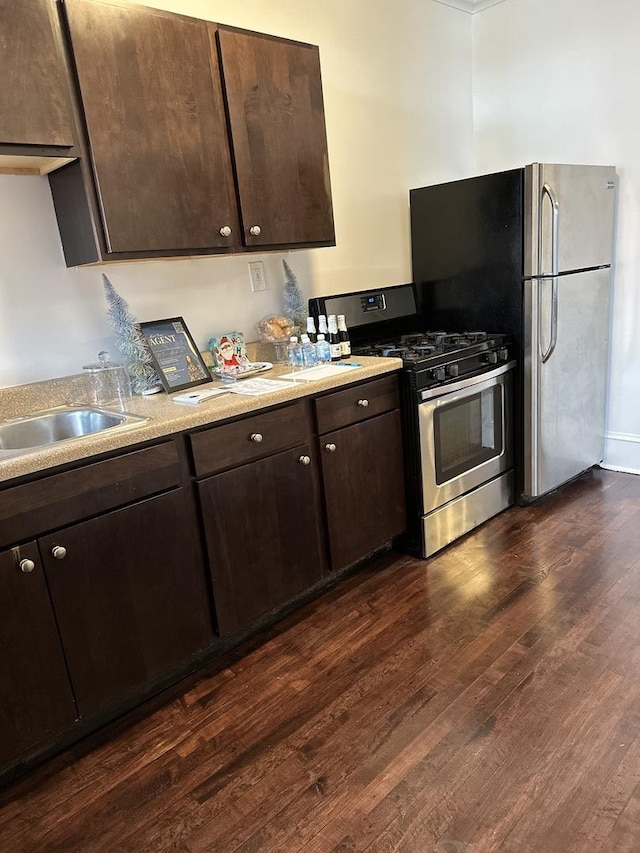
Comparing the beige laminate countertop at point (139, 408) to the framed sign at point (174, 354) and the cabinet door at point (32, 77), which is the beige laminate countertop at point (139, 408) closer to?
the framed sign at point (174, 354)

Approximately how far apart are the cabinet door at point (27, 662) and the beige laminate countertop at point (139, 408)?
23 cm

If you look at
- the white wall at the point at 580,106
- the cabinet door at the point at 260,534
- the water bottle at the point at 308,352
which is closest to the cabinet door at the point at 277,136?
the water bottle at the point at 308,352

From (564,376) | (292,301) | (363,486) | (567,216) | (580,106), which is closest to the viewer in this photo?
(363,486)

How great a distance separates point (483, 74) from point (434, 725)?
350 centimetres

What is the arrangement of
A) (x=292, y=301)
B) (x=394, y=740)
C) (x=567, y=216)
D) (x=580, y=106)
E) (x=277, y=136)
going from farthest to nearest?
(x=580, y=106) < (x=567, y=216) < (x=292, y=301) < (x=277, y=136) < (x=394, y=740)

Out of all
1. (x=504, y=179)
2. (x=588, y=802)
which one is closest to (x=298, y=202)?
(x=504, y=179)

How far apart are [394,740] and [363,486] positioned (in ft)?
3.24

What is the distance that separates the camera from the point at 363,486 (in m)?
2.49

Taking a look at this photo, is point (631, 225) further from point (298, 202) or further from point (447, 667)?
point (447, 667)

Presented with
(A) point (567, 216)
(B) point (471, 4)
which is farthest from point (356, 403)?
(B) point (471, 4)

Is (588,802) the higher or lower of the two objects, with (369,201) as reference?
lower

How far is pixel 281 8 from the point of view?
2662mm

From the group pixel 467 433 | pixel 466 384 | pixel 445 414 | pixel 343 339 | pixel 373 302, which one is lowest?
pixel 467 433

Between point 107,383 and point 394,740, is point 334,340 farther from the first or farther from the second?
point 394,740
